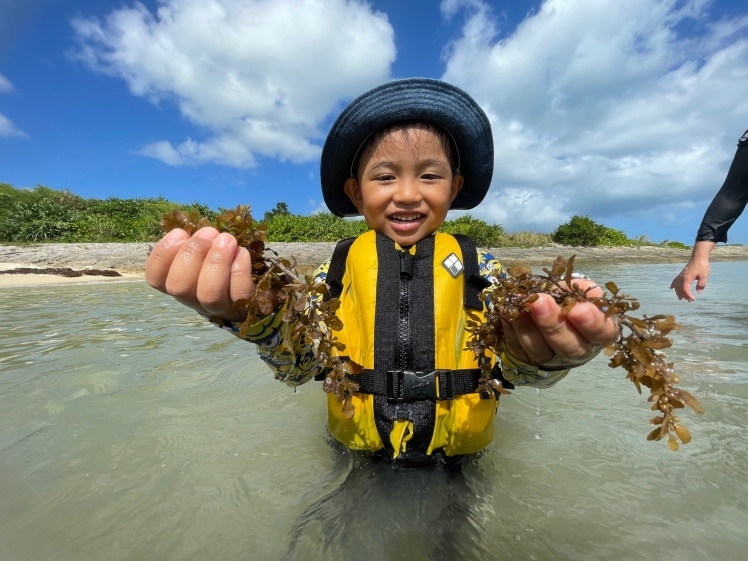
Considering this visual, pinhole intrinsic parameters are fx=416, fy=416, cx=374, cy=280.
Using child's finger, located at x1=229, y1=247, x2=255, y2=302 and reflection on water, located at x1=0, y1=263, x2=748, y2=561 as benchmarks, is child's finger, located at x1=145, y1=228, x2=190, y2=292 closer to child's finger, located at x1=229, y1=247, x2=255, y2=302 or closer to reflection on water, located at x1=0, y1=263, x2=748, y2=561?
child's finger, located at x1=229, y1=247, x2=255, y2=302

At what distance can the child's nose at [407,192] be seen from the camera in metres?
2.35

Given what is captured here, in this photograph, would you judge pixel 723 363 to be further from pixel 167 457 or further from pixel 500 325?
pixel 167 457

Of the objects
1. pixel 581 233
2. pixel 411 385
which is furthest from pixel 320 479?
pixel 581 233

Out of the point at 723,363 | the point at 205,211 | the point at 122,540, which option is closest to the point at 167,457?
the point at 122,540

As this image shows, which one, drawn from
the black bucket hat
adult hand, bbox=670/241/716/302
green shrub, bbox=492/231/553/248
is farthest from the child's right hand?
green shrub, bbox=492/231/553/248

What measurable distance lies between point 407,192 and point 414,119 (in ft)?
Answer: 1.75

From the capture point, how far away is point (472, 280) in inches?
92.4

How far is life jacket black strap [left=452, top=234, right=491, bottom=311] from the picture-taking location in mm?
2295

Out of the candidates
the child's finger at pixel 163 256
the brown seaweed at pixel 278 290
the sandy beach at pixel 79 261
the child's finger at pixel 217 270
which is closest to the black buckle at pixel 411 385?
the brown seaweed at pixel 278 290

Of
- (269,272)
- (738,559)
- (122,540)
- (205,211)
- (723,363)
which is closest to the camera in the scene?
(269,272)

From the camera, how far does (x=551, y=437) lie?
2.75 metres

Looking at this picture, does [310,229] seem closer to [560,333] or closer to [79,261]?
[79,261]

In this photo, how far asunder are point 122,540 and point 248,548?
54 centimetres

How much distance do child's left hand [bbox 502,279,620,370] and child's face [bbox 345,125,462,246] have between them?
109 centimetres
